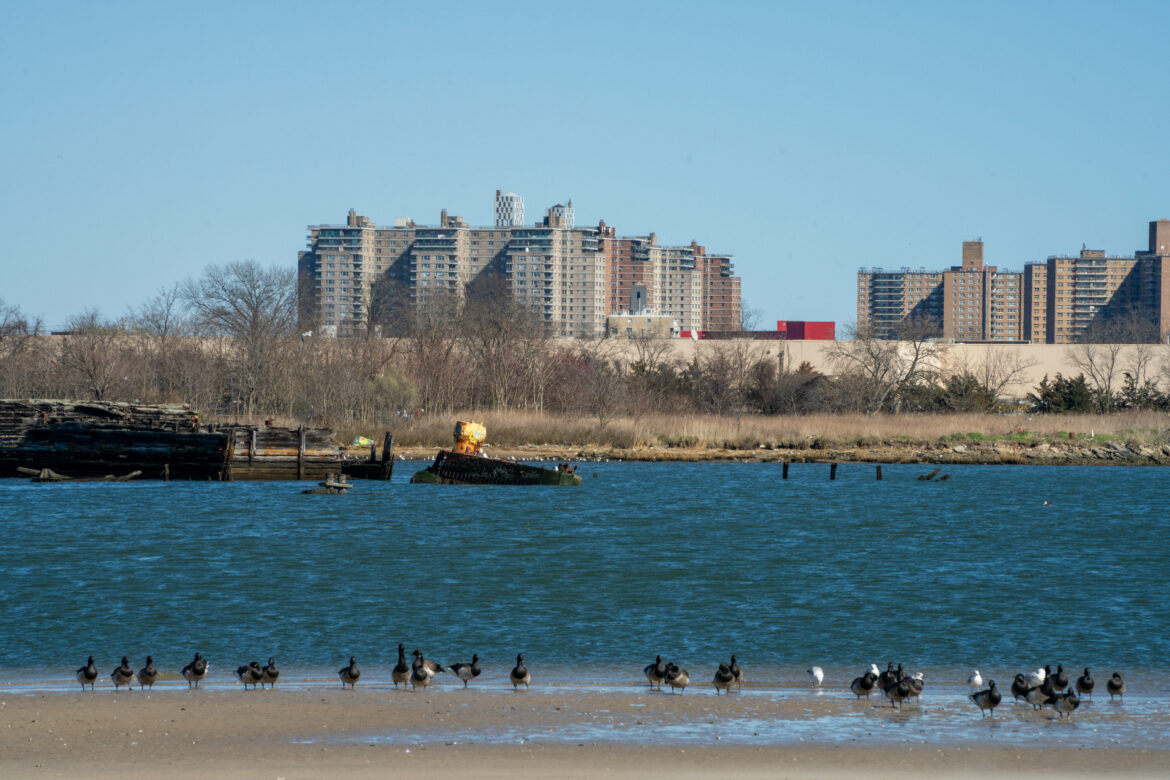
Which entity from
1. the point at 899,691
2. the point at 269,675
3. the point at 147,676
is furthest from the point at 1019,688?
the point at 147,676

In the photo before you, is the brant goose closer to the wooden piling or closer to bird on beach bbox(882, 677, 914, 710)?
bird on beach bbox(882, 677, 914, 710)

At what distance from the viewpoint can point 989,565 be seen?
1247 inches

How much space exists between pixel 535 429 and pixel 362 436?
895 centimetres

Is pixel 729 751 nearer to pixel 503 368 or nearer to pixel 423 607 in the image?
pixel 423 607

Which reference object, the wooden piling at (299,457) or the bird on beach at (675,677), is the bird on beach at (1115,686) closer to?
the bird on beach at (675,677)

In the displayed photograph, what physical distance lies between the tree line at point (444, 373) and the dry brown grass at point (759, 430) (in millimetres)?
1926

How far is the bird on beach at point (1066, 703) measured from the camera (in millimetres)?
14619

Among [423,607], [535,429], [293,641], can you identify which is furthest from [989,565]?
[535,429]

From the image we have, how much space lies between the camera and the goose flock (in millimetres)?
15258

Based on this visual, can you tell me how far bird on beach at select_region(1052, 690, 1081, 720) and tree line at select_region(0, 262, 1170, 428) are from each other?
53.6 m

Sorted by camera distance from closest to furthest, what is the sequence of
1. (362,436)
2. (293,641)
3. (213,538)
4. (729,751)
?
(729,751) → (293,641) → (213,538) → (362,436)

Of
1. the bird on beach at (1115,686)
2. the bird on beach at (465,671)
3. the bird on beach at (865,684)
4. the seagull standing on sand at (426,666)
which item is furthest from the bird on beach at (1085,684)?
the seagull standing on sand at (426,666)

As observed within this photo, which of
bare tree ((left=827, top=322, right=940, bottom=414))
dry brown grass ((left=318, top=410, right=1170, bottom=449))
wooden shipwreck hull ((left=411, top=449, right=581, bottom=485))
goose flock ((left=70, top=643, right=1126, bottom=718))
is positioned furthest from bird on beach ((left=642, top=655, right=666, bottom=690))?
bare tree ((left=827, top=322, right=940, bottom=414))

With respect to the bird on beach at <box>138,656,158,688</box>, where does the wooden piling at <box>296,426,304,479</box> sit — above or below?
above
